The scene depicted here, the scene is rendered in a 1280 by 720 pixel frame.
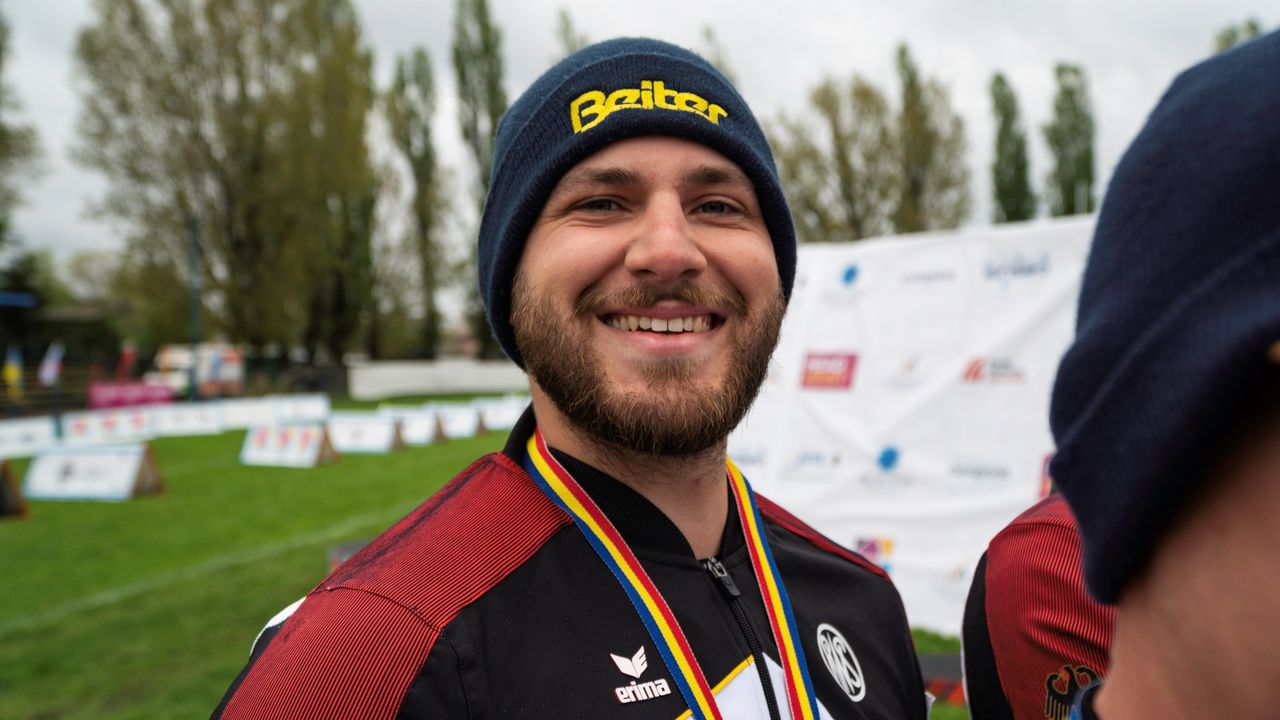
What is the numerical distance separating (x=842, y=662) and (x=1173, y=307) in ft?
4.19

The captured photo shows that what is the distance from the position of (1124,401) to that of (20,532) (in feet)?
35.3

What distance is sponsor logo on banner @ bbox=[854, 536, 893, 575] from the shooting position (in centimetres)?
603

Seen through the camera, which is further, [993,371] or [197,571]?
[197,571]

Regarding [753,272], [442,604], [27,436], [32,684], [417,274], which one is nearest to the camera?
[442,604]

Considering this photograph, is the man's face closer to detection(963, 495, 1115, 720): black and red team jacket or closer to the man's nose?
the man's nose

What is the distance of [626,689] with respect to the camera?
133 centimetres

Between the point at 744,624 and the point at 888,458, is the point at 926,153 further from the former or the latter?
the point at 744,624

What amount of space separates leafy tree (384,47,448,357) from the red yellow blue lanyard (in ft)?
118

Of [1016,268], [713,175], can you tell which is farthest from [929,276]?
[713,175]

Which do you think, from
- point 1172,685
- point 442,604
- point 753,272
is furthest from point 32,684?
point 1172,685

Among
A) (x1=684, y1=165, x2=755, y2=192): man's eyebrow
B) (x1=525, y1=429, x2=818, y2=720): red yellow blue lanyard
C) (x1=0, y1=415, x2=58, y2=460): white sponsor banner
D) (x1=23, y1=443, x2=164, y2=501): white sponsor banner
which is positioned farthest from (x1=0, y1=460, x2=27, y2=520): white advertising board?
(x1=684, y1=165, x2=755, y2=192): man's eyebrow

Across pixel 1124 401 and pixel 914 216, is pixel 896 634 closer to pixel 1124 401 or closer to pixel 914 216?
pixel 1124 401

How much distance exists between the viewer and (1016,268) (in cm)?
575

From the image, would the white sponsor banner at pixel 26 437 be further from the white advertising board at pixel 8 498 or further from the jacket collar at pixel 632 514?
the jacket collar at pixel 632 514
